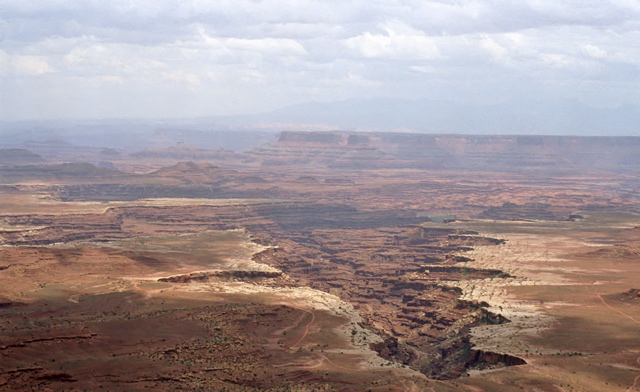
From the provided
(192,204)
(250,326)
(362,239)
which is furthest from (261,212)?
(250,326)

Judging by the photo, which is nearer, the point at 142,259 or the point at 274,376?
the point at 274,376

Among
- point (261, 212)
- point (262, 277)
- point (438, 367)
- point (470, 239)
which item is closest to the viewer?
point (438, 367)

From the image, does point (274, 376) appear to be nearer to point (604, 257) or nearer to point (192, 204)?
point (604, 257)

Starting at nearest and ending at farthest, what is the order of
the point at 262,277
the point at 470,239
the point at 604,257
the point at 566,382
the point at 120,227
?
the point at 566,382
the point at 262,277
the point at 604,257
the point at 470,239
the point at 120,227

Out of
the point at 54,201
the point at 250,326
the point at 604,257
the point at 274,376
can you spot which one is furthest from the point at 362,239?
the point at 274,376

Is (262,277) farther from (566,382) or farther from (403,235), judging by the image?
(403,235)

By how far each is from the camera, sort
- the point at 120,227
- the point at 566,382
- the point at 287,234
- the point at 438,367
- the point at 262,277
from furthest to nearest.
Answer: the point at 287,234 → the point at 120,227 → the point at 262,277 → the point at 438,367 → the point at 566,382

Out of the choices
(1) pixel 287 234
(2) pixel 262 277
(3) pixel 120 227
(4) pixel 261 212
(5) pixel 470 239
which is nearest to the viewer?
(2) pixel 262 277

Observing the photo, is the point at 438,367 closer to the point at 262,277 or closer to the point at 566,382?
the point at 566,382

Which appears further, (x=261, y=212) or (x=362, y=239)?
(x=261, y=212)
